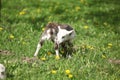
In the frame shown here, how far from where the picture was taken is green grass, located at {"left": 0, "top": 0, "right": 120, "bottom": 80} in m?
8.77

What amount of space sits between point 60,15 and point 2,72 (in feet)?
24.2

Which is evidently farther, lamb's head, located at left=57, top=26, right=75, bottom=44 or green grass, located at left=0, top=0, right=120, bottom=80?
lamb's head, located at left=57, top=26, right=75, bottom=44

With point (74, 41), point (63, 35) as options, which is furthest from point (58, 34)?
point (74, 41)

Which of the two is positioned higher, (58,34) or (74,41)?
(58,34)

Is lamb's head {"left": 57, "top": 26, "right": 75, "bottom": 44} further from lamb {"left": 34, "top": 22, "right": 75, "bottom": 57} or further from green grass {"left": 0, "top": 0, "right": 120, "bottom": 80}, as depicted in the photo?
green grass {"left": 0, "top": 0, "right": 120, "bottom": 80}

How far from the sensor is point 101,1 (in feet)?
58.1

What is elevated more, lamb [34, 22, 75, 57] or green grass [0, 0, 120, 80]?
lamb [34, 22, 75, 57]

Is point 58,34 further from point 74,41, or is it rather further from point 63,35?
point 74,41

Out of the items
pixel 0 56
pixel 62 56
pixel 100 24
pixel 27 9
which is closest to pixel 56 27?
pixel 62 56

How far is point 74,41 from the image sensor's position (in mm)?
11727

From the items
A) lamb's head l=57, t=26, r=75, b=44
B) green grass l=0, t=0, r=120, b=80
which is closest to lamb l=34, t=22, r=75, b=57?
lamb's head l=57, t=26, r=75, b=44

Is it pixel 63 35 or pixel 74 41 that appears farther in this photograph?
pixel 74 41

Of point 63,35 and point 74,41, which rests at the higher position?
point 63,35

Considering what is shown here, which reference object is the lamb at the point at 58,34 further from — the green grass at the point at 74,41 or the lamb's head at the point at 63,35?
the green grass at the point at 74,41
